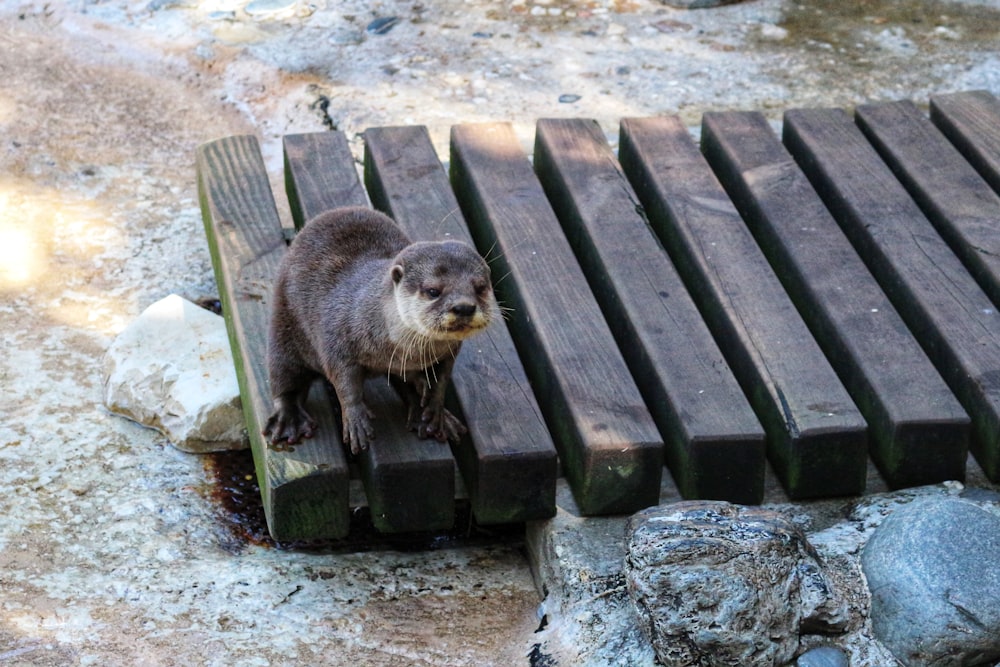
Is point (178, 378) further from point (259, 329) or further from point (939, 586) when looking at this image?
point (939, 586)

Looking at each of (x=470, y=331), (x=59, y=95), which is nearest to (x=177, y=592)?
(x=470, y=331)

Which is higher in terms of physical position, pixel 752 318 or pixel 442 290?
pixel 442 290

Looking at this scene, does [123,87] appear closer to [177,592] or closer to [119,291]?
[119,291]

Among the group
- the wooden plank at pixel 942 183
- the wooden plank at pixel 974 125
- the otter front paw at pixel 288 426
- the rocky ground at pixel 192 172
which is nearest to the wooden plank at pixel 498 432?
the rocky ground at pixel 192 172

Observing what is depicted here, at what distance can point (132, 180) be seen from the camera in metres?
4.76

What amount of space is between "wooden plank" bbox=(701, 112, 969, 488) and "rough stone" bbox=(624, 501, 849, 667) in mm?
562

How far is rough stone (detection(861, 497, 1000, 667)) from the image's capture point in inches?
103

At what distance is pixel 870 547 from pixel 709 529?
1.40 feet

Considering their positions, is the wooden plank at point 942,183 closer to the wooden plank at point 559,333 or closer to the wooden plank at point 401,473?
the wooden plank at point 559,333

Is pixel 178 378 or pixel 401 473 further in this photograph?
pixel 178 378

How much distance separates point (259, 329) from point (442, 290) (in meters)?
0.73

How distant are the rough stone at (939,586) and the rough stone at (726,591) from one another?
12 cm

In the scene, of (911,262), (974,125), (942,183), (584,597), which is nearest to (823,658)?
(584,597)

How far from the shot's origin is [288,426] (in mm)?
3020
